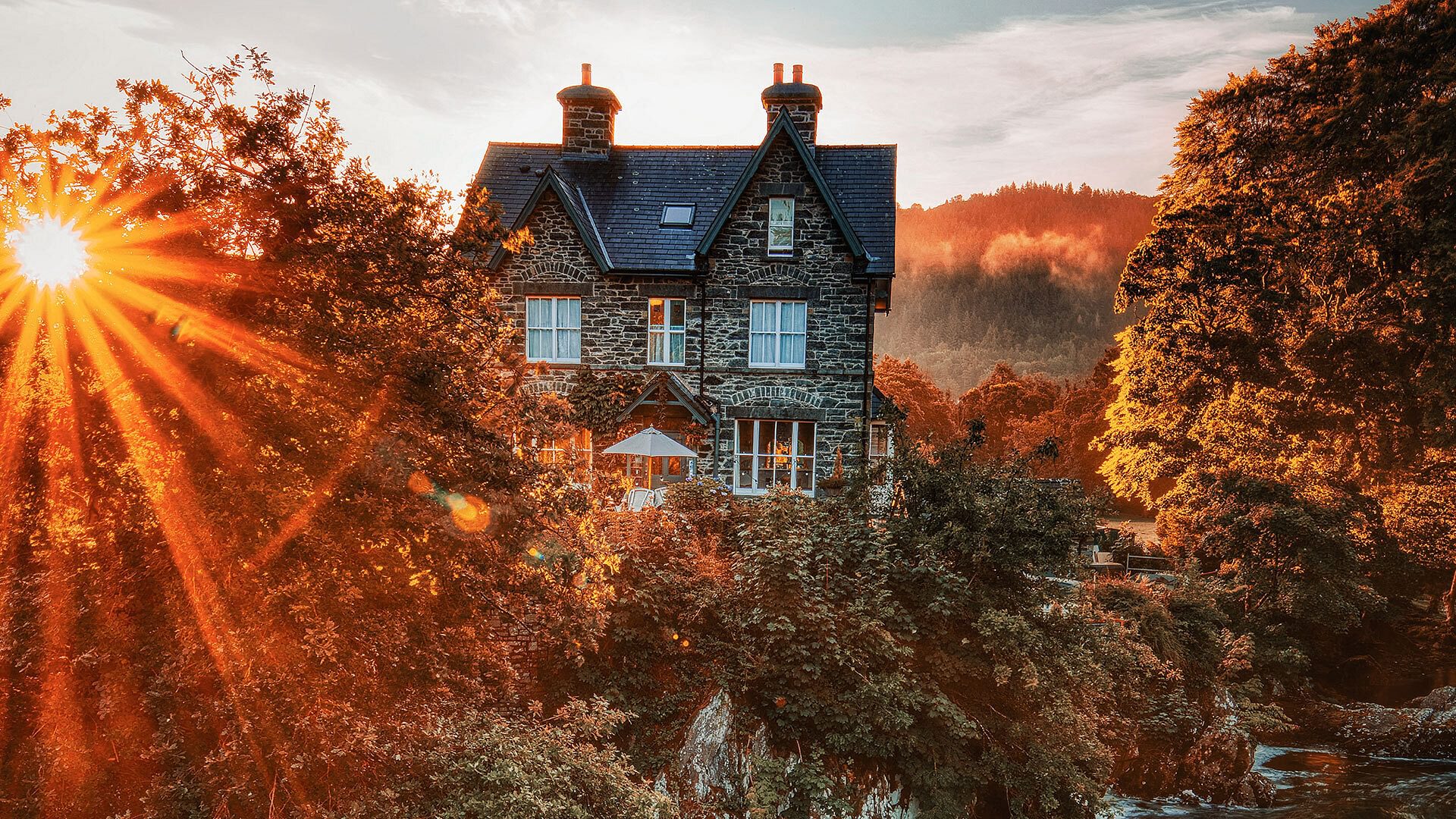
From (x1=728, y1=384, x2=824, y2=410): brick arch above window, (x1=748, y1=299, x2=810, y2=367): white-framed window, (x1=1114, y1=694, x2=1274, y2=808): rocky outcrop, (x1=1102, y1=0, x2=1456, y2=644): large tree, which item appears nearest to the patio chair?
(x1=728, y1=384, x2=824, y2=410): brick arch above window

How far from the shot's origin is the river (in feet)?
47.0

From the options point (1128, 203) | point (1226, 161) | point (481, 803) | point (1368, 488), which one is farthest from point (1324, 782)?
point (1128, 203)

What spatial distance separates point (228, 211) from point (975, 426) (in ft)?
31.5

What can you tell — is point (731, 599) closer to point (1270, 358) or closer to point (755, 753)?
point (755, 753)

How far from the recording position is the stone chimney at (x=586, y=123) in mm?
23938

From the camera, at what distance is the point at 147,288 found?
19.5 feet

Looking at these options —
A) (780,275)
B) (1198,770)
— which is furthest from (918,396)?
(1198,770)

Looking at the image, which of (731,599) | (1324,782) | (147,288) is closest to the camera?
(147,288)

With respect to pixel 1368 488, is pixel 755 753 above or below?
below

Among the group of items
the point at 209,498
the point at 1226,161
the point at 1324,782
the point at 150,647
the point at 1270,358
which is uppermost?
the point at 1226,161

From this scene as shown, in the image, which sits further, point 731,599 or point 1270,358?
point 1270,358

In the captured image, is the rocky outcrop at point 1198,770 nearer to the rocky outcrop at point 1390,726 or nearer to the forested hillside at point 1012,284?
the rocky outcrop at point 1390,726

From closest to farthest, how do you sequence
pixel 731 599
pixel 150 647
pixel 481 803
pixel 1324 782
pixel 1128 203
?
pixel 150 647 < pixel 481 803 < pixel 731 599 < pixel 1324 782 < pixel 1128 203

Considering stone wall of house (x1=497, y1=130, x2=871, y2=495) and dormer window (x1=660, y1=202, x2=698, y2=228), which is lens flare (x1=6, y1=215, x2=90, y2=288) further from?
dormer window (x1=660, y1=202, x2=698, y2=228)
